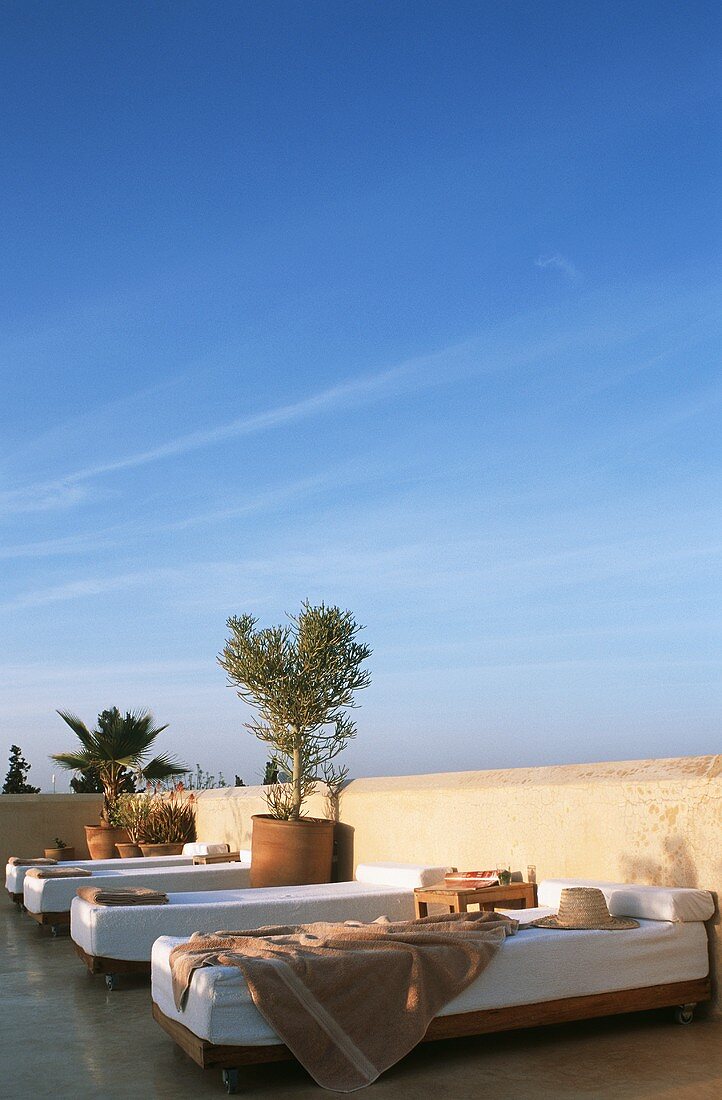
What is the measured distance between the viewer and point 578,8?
872 cm

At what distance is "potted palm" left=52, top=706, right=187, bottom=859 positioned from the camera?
12.9m

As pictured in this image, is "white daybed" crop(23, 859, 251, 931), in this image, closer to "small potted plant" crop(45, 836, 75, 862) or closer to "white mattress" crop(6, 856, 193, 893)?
"white mattress" crop(6, 856, 193, 893)

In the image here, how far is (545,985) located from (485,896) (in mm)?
1495

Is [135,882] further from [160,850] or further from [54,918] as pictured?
[160,850]

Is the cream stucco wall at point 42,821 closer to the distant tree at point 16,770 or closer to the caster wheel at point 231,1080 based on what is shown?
the distant tree at point 16,770

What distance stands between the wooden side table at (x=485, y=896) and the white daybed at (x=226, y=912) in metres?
0.59

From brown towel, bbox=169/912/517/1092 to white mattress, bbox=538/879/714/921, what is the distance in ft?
2.74

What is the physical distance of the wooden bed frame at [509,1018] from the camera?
374cm

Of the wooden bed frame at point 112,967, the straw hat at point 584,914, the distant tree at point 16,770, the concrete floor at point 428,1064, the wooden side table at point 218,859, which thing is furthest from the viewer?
the distant tree at point 16,770

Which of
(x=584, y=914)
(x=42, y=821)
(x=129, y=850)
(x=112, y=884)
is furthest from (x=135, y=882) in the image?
(x=42, y=821)

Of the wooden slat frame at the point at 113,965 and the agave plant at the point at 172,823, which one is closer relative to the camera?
the wooden slat frame at the point at 113,965

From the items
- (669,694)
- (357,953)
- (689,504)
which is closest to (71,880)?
(357,953)

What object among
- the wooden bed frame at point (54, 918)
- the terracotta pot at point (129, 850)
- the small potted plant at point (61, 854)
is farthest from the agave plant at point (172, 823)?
the wooden bed frame at point (54, 918)

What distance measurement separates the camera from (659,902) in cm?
477
